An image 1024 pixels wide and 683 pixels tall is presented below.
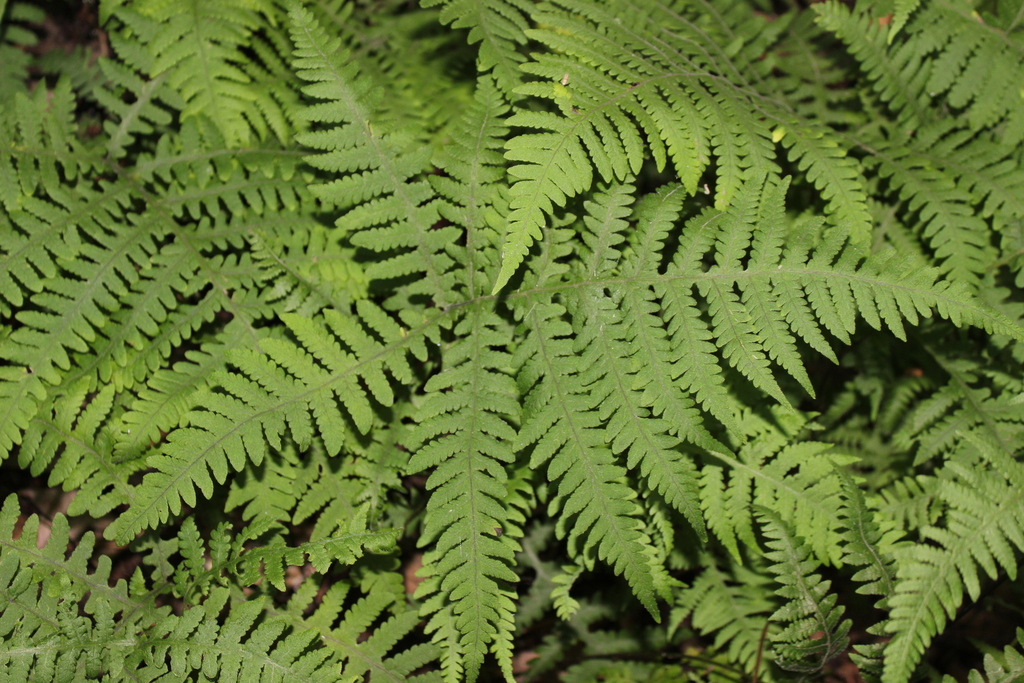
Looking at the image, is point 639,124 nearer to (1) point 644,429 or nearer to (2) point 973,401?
(1) point 644,429

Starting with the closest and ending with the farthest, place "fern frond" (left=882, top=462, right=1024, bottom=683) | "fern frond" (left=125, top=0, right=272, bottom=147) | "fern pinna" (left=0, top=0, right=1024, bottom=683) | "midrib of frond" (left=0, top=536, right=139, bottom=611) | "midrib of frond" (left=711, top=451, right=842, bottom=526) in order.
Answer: "fern frond" (left=882, top=462, right=1024, bottom=683) → "fern pinna" (left=0, top=0, right=1024, bottom=683) → "midrib of frond" (left=0, top=536, right=139, bottom=611) → "midrib of frond" (left=711, top=451, right=842, bottom=526) → "fern frond" (left=125, top=0, right=272, bottom=147)

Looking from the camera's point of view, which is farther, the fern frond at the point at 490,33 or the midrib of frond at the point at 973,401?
the midrib of frond at the point at 973,401

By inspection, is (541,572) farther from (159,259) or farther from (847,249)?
(159,259)

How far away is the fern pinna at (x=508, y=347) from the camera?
211cm

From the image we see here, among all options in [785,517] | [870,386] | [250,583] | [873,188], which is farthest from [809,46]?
[250,583]

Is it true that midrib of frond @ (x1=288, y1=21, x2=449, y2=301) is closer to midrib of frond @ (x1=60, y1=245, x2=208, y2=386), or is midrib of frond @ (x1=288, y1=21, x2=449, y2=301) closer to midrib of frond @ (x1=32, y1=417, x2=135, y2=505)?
midrib of frond @ (x1=60, y1=245, x2=208, y2=386)

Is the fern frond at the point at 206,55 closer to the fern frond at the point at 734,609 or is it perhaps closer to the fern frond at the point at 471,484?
the fern frond at the point at 471,484

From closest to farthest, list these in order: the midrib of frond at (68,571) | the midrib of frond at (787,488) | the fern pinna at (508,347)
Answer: the fern pinna at (508,347) < the midrib of frond at (68,571) < the midrib of frond at (787,488)

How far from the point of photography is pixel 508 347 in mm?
2504

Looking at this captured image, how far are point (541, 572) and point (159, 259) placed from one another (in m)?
2.10

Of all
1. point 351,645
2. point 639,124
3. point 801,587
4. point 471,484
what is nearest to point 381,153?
point 639,124

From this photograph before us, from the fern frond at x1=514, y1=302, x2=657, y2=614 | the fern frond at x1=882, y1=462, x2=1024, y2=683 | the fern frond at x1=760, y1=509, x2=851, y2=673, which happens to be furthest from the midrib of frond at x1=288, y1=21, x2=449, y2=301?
the fern frond at x1=882, y1=462, x2=1024, y2=683

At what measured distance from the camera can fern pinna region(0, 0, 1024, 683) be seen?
211cm

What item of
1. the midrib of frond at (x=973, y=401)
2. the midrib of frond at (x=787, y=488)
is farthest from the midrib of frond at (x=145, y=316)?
the midrib of frond at (x=973, y=401)
